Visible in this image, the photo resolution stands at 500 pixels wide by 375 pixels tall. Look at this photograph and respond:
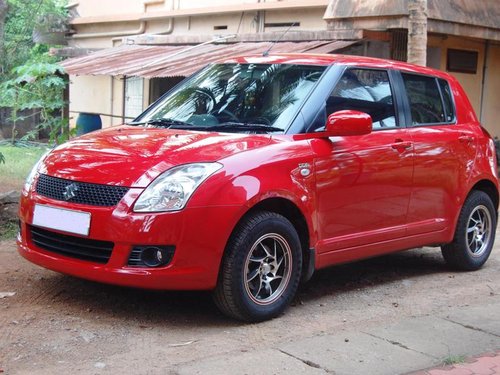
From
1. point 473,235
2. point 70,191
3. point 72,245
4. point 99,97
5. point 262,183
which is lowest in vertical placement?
point 473,235

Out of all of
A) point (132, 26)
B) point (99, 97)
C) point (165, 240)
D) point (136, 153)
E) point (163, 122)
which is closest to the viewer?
point (165, 240)

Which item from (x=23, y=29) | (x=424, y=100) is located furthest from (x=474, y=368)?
(x=23, y=29)

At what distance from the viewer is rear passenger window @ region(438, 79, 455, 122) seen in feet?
22.1

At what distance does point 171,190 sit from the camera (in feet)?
14.9

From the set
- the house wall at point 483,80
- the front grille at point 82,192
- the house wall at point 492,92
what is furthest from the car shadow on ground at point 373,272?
the house wall at point 492,92

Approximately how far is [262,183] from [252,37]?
863 centimetres

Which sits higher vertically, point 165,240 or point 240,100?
point 240,100

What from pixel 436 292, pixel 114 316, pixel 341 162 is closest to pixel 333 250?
pixel 341 162

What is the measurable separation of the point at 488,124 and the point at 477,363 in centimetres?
1042

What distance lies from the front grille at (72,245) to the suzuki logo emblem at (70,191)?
25 centimetres

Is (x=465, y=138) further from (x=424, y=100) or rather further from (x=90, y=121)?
(x=90, y=121)

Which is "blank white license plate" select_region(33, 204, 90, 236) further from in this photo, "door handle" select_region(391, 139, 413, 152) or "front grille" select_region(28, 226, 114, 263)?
"door handle" select_region(391, 139, 413, 152)

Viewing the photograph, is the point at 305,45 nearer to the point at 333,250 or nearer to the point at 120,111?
the point at 333,250

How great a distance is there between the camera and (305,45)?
11.0 meters
